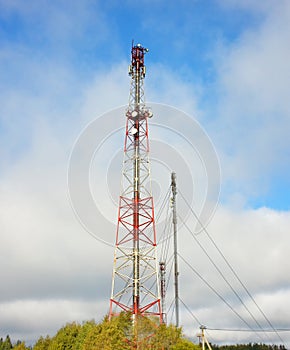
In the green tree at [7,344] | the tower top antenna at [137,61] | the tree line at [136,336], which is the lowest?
the tree line at [136,336]

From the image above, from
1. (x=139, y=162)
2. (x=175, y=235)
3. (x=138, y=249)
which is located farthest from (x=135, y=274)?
(x=139, y=162)

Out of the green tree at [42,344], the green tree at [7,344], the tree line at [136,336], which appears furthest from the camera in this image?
the green tree at [7,344]

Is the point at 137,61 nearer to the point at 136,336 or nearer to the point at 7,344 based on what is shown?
the point at 136,336

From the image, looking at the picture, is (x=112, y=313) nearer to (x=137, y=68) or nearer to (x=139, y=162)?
(x=139, y=162)

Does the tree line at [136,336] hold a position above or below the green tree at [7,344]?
below

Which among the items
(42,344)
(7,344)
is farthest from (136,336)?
(7,344)

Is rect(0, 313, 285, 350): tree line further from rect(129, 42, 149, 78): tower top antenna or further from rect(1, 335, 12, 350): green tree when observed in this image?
rect(1, 335, 12, 350): green tree

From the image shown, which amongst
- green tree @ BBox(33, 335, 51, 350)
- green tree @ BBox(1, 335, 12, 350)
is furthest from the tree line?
green tree @ BBox(1, 335, 12, 350)

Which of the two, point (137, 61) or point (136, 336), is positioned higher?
point (137, 61)

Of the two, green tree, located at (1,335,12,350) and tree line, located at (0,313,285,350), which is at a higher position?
green tree, located at (1,335,12,350)

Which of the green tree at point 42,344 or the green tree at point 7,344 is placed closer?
the green tree at point 42,344

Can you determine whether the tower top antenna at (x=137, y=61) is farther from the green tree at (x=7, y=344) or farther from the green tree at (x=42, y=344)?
the green tree at (x=7, y=344)

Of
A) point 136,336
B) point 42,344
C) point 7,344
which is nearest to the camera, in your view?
point 136,336

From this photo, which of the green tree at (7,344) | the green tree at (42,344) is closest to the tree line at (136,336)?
the green tree at (42,344)
